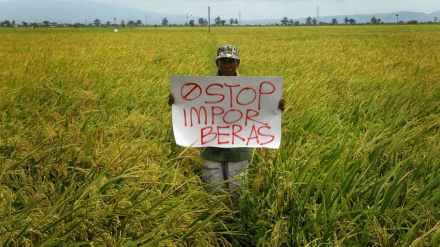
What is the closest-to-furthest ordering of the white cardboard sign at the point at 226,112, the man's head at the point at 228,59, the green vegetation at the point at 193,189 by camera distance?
1. the green vegetation at the point at 193,189
2. the white cardboard sign at the point at 226,112
3. the man's head at the point at 228,59

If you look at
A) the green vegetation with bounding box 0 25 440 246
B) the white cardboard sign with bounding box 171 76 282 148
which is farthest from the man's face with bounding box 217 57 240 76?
the green vegetation with bounding box 0 25 440 246

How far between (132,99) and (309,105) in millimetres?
1768

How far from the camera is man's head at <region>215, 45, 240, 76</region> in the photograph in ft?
7.36

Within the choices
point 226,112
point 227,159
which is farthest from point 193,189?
point 226,112

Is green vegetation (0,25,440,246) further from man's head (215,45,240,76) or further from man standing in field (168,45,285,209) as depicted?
man's head (215,45,240,76)

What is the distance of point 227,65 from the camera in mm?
2289

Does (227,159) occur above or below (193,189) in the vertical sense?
above

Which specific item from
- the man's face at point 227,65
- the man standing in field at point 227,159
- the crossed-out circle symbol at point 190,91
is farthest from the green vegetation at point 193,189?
the man's face at point 227,65

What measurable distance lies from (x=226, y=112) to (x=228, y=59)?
1.07 ft

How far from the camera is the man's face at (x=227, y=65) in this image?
2.27m

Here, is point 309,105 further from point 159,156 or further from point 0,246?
point 0,246

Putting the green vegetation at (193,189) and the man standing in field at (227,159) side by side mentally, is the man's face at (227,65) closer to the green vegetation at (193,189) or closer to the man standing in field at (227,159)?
the man standing in field at (227,159)

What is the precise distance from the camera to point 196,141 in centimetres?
217

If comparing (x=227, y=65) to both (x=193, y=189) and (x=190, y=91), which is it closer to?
(x=190, y=91)
